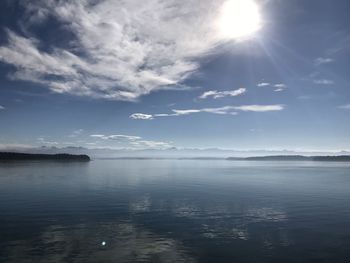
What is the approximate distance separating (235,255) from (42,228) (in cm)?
2291

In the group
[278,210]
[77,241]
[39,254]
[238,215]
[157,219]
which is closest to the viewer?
[39,254]

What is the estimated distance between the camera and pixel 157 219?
4388 centimetres

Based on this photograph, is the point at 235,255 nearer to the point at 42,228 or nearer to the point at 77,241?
the point at 77,241

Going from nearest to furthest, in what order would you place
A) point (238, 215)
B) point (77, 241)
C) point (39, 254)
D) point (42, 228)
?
point (39, 254) → point (77, 241) → point (42, 228) → point (238, 215)

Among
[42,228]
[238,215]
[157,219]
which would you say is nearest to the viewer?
[42,228]

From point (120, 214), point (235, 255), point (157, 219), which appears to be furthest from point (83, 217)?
point (235, 255)

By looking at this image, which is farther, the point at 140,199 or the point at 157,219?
the point at 140,199

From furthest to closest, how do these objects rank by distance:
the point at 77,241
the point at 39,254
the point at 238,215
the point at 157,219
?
the point at 238,215 → the point at 157,219 → the point at 77,241 → the point at 39,254

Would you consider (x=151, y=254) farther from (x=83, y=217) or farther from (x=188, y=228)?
(x=83, y=217)

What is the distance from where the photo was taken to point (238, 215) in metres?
46.8

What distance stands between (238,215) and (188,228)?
11414 millimetres

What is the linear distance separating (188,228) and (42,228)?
17.0 meters

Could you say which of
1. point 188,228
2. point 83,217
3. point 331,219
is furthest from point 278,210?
point 83,217

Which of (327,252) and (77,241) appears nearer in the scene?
(327,252)
